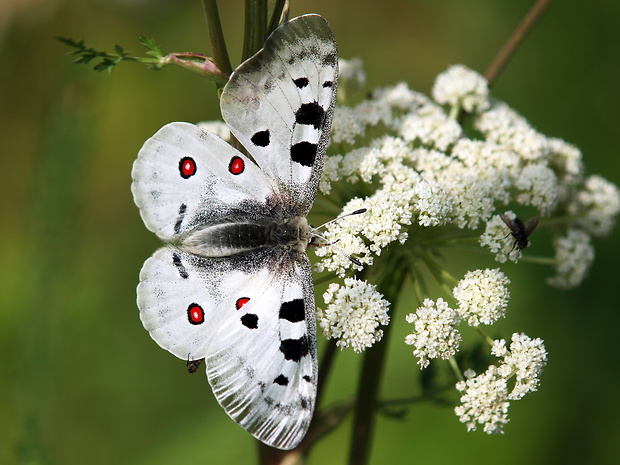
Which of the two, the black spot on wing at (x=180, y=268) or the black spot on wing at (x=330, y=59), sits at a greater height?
the black spot on wing at (x=330, y=59)

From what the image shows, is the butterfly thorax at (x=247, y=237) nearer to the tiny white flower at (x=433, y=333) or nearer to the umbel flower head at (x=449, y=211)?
the umbel flower head at (x=449, y=211)

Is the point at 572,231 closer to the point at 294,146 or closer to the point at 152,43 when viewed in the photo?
the point at 294,146

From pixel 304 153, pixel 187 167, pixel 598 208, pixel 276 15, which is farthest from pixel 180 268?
pixel 598 208

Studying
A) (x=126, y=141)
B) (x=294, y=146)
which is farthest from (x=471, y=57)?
(x=294, y=146)

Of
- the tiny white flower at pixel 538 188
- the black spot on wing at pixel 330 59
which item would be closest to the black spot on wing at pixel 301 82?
the black spot on wing at pixel 330 59

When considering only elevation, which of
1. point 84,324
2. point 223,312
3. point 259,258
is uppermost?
point 259,258

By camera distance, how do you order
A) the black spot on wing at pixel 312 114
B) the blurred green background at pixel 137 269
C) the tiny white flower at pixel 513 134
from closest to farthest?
1. the black spot on wing at pixel 312 114
2. the tiny white flower at pixel 513 134
3. the blurred green background at pixel 137 269

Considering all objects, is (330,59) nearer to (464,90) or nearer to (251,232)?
(251,232)

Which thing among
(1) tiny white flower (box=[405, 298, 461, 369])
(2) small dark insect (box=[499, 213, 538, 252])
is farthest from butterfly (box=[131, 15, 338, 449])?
(2) small dark insect (box=[499, 213, 538, 252])
